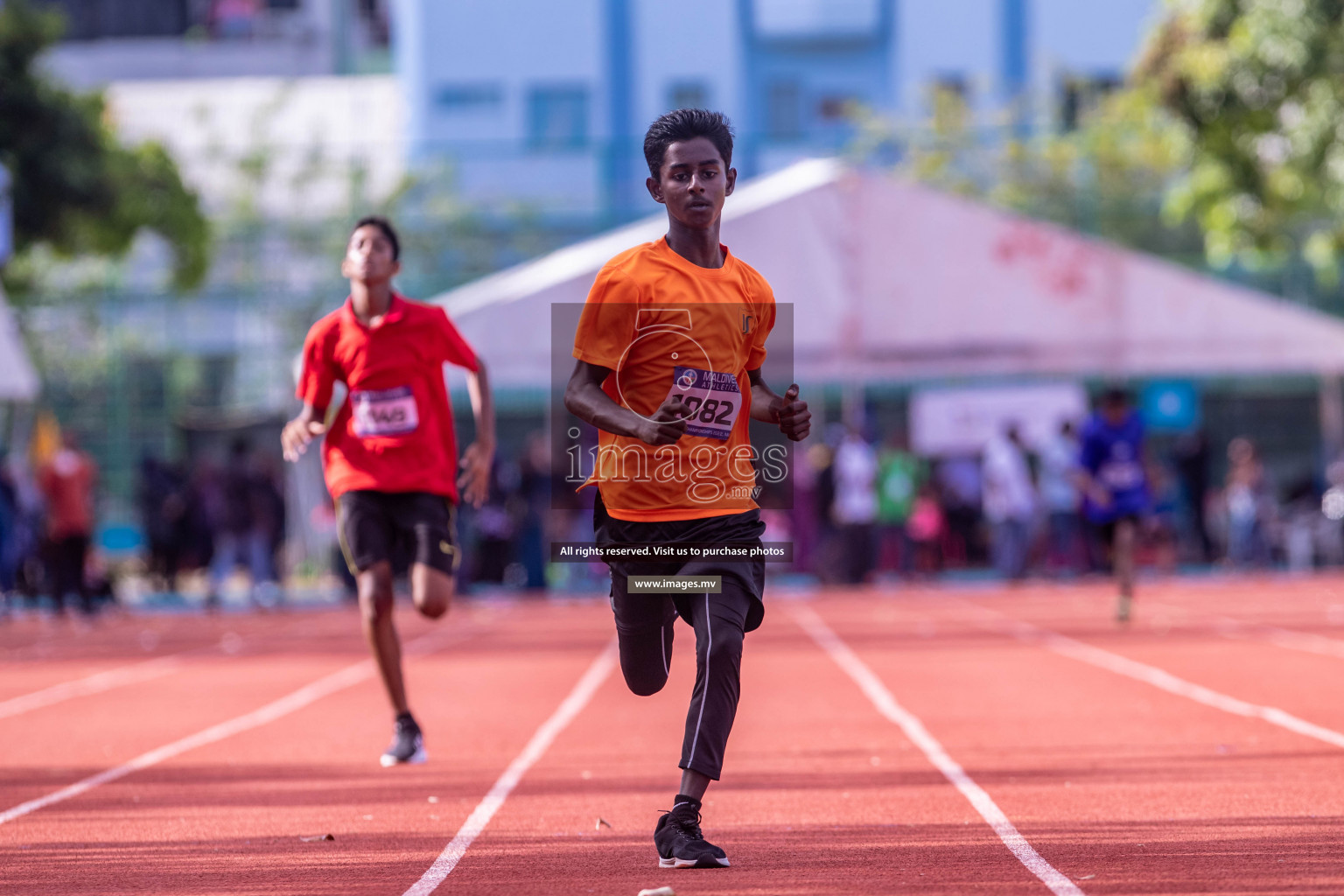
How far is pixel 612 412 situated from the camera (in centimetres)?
515

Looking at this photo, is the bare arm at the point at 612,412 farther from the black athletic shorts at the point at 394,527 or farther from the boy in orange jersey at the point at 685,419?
the black athletic shorts at the point at 394,527

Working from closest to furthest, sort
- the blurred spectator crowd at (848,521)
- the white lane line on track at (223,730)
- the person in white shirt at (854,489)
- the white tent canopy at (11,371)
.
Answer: the white lane line on track at (223,730), the white tent canopy at (11,371), the blurred spectator crowd at (848,521), the person in white shirt at (854,489)

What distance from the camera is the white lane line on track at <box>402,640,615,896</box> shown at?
5.33 meters

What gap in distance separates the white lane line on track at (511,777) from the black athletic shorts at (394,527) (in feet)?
2.89

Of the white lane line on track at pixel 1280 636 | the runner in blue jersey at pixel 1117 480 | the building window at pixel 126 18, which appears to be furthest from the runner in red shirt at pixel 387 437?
the building window at pixel 126 18

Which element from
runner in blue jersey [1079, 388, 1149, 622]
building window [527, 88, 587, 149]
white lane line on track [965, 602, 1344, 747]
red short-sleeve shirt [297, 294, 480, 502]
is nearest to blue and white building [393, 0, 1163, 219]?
building window [527, 88, 587, 149]

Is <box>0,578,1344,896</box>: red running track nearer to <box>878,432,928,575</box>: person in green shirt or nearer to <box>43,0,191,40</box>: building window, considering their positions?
<box>878,432,928,575</box>: person in green shirt

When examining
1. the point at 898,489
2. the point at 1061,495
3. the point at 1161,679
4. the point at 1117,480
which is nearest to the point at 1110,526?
the point at 1117,480

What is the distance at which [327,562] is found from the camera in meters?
22.7

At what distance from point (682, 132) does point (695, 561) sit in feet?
3.74

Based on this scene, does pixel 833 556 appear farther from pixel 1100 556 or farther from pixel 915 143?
pixel 915 143

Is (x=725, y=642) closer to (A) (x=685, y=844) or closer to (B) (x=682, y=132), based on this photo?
(A) (x=685, y=844)

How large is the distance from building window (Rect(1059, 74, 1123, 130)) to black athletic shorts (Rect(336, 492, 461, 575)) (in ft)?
115

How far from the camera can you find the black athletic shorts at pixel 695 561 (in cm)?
527
